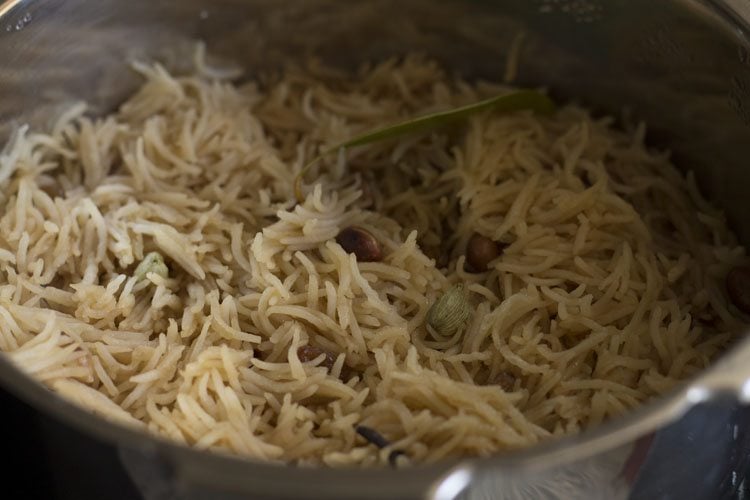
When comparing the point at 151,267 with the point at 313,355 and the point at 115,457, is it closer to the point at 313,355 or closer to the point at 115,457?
the point at 313,355

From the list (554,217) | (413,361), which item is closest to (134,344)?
(413,361)

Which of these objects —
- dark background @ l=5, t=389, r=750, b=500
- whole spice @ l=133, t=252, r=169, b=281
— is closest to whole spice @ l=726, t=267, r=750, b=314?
dark background @ l=5, t=389, r=750, b=500

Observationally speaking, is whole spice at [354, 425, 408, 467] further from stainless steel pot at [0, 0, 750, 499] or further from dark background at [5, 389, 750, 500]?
dark background at [5, 389, 750, 500]

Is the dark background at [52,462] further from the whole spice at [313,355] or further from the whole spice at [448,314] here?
the whole spice at [448,314]

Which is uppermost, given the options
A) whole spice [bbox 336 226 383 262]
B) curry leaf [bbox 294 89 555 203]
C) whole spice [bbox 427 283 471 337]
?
curry leaf [bbox 294 89 555 203]

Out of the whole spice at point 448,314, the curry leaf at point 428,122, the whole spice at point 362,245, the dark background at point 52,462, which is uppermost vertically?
the curry leaf at point 428,122

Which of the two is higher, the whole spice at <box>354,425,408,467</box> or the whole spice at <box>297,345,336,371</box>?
the whole spice at <box>354,425,408,467</box>

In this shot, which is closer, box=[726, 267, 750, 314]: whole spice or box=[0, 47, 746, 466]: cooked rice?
box=[0, 47, 746, 466]: cooked rice

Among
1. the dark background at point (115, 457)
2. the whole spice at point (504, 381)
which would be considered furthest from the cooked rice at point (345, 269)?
the dark background at point (115, 457)
